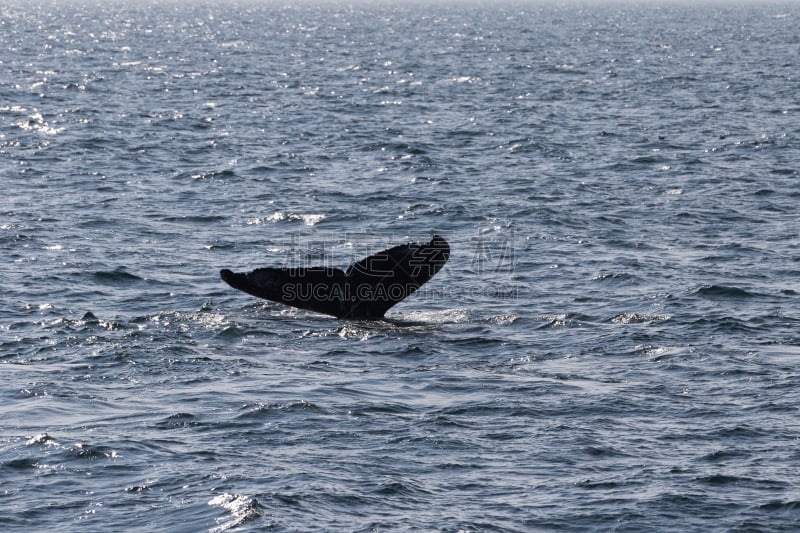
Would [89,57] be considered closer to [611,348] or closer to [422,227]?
[422,227]

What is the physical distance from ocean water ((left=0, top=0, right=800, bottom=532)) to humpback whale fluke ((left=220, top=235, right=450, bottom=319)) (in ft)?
2.25

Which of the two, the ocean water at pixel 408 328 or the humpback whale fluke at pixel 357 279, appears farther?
the humpback whale fluke at pixel 357 279

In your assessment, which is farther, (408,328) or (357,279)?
(408,328)

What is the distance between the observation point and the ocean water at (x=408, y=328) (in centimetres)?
1870

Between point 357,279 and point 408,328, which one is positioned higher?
point 357,279

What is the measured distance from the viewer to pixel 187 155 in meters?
52.9

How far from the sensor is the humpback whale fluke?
25.8m

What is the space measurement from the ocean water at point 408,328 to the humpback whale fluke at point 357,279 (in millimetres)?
686

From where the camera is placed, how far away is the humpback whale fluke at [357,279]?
2580 centimetres

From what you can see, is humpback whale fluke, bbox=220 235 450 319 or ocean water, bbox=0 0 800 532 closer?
ocean water, bbox=0 0 800 532

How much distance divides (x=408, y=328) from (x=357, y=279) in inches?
61.4

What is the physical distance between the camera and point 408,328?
27266mm

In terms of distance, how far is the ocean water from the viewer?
61.4 feet

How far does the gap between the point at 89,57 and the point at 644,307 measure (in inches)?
3447
